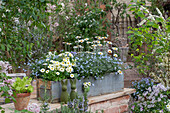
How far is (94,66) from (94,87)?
0.84 feet

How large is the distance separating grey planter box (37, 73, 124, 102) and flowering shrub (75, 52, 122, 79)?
77 mm

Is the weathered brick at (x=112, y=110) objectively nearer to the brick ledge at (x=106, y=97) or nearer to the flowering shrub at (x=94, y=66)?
the brick ledge at (x=106, y=97)

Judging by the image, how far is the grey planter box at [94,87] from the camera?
2.45m

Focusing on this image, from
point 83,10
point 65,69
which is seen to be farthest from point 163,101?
point 83,10

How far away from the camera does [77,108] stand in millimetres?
2021

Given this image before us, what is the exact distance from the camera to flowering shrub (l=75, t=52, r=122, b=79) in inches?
104

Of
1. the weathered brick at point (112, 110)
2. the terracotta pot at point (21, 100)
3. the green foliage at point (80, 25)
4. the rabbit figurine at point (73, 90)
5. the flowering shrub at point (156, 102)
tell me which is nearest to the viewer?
the terracotta pot at point (21, 100)

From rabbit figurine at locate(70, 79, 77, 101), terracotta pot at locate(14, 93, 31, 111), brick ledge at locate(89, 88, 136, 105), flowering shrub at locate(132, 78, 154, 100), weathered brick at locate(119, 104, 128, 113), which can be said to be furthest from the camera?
flowering shrub at locate(132, 78, 154, 100)

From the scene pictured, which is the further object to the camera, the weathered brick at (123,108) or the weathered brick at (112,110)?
the weathered brick at (123,108)

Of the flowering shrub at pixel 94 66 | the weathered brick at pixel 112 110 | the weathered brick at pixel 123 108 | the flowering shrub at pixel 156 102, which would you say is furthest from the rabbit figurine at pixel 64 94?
the flowering shrub at pixel 156 102

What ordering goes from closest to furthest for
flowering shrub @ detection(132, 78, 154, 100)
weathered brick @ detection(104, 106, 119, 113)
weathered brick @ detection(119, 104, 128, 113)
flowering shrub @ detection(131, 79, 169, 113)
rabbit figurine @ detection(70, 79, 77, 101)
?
rabbit figurine @ detection(70, 79, 77, 101) < weathered brick @ detection(104, 106, 119, 113) < weathered brick @ detection(119, 104, 128, 113) < flowering shrub @ detection(131, 79, 169, 113) < flowering shrub @ detection(132, 78, 154, 100)

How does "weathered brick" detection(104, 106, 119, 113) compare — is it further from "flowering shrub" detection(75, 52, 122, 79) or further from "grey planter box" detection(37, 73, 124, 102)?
"flowering shrub" detection(75, 52, 122, 79)

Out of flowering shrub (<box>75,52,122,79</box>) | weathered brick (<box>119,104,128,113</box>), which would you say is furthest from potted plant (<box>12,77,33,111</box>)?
weathered brick (<box>119,104,128,113</box>)

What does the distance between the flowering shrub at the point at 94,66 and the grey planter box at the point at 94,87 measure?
8 cm
